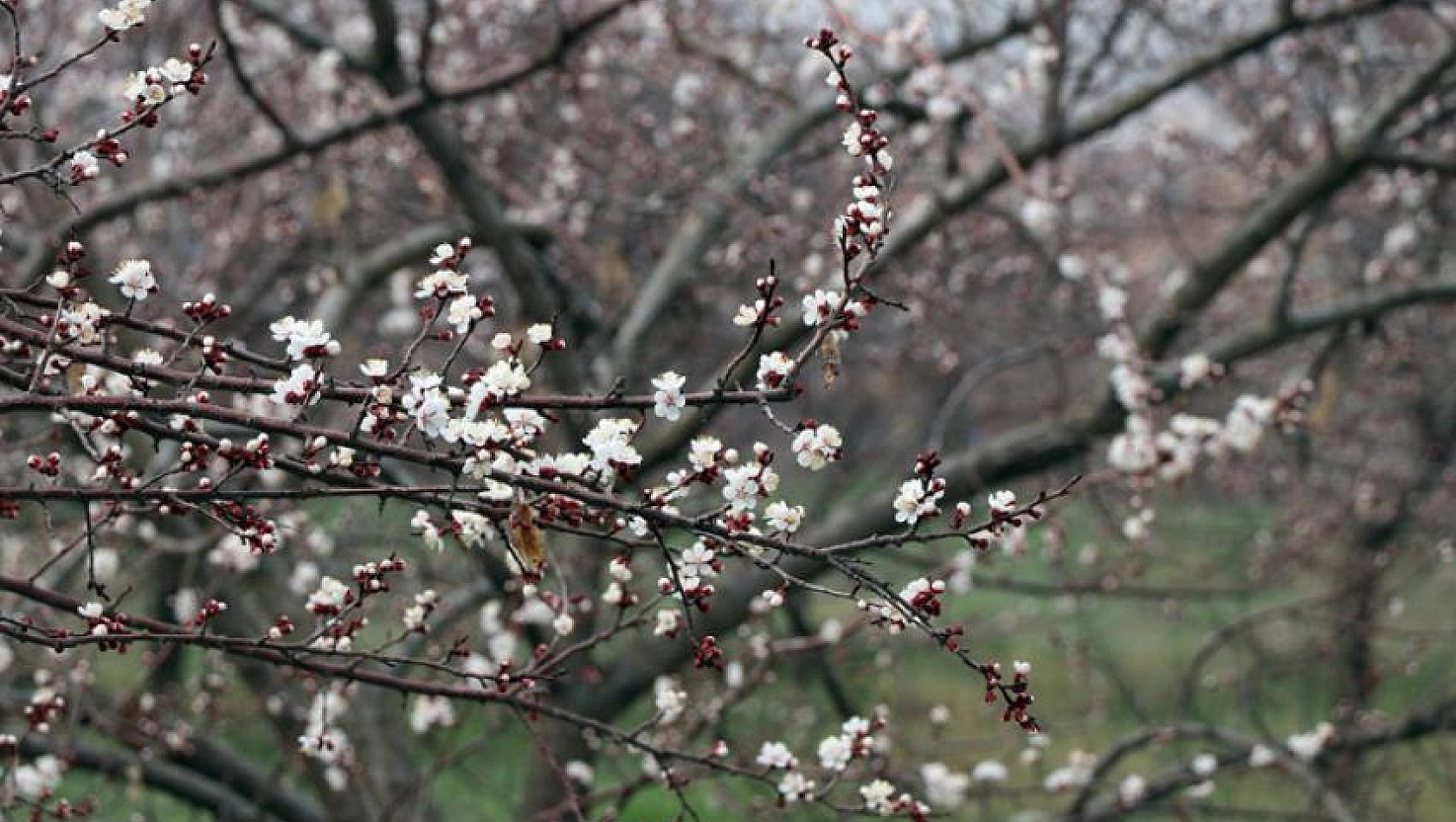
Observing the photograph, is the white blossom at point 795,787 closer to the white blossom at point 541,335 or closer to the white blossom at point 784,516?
the white blossom at point 784,516

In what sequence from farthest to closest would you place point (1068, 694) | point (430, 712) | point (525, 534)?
point (1068, 694) → point (430, 712) → point (525, 534)

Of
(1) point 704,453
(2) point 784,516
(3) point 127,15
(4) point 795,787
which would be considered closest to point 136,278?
(3) point 127,15

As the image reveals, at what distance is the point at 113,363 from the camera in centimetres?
188

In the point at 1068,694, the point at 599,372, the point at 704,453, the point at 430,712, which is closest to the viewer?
the point at 704,453

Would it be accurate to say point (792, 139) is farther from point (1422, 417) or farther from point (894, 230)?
point (1422, 417)

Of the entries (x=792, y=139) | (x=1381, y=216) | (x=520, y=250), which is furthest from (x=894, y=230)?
(x=1381, y=216)

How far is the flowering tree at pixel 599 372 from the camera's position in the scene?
2.00 meters

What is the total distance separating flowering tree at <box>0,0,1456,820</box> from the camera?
200 cm

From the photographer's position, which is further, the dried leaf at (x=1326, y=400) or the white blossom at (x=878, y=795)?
the dried leaf at (x=1326, y=400)

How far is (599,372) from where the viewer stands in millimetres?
6047

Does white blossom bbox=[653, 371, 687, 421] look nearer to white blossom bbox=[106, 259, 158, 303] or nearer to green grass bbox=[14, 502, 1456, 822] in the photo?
white blossom bbox=[106, 259, 158, 303]

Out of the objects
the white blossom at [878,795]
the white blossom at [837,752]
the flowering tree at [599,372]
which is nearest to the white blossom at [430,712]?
the flowering tree at [599,372]

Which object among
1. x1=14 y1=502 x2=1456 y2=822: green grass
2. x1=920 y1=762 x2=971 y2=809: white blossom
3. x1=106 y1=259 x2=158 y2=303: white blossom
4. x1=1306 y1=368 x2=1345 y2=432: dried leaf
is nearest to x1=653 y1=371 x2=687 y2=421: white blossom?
x1=106 y1=259 x2=158 y2=303: white blossom

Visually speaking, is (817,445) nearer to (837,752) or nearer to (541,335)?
(541,335)
